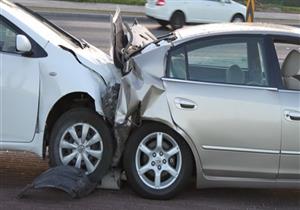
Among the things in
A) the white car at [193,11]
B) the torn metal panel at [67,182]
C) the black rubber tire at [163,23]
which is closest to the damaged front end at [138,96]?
the torn metal panel at [67,182]

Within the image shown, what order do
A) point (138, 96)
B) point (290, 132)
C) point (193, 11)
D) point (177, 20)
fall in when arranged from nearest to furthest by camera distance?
point (290, 132) → point (138, 96) → point (177, 20) → point (193, 11)

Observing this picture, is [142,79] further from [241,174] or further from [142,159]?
[241,174]

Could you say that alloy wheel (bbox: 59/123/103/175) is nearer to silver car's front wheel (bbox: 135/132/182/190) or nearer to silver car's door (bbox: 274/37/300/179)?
silver car's front wheel (bbox: 135/132/182/190)

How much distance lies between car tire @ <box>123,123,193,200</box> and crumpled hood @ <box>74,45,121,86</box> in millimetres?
679

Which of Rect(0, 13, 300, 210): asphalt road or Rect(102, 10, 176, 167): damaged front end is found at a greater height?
Rect(102, 10, 176, 167): damaged front end

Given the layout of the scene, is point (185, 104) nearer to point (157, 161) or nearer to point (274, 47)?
point (157, 161)

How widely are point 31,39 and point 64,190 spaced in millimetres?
1428

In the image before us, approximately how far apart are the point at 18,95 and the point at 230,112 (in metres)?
1.91

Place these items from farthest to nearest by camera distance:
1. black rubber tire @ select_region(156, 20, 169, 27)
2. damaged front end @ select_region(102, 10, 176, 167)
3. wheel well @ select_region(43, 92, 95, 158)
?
black rubber tire @ select_region(156, 20, 169, 27) < wheel well @ select_region(43, 92, 95, 158) < damaged front end @ select_region(102, 10, 176, 167)

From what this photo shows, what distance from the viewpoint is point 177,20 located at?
24.0m

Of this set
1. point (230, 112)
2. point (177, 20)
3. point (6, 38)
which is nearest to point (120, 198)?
point (230, 112)

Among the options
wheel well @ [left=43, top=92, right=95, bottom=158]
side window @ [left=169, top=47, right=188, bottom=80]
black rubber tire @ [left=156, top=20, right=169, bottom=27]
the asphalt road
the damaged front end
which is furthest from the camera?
black rubber tire @ [left=156, top=20, right=169, bottom=27]

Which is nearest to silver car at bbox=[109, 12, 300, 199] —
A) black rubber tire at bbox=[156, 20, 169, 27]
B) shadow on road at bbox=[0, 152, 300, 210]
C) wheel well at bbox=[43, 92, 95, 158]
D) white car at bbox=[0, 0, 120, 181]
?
shadow on road at bbox=[0, 152, 300, 210]

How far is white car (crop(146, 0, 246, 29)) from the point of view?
2373cm
